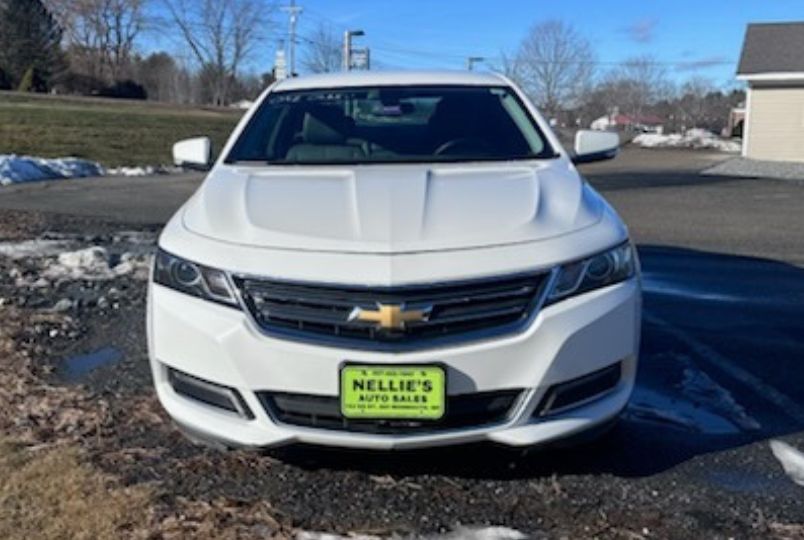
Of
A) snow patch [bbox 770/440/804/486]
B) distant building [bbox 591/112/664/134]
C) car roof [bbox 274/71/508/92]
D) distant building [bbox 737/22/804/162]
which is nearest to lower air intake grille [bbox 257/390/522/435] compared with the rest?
snow patch [bbox 770/440/804/486]

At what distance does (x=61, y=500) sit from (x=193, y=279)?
0.90 metres

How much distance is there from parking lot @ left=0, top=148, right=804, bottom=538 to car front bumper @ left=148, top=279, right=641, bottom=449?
0.42 ft

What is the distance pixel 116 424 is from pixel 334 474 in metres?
1.16

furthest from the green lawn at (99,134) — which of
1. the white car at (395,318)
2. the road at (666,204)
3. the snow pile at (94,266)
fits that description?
the white car at (395,318)

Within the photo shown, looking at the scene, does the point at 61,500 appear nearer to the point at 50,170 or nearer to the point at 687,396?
the point at 687,396

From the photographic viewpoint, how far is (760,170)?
24453 millimetres

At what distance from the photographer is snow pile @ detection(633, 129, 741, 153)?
140 ft

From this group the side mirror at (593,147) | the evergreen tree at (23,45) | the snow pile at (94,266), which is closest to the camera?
the side mirror at (593,147)

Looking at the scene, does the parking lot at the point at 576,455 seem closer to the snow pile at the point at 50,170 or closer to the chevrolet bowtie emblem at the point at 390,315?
the chevrolet bowtie emblem at the point at 390,315

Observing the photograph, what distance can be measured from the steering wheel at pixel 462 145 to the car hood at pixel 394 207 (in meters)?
0.43

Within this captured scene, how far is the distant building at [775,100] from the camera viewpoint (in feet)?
92.7

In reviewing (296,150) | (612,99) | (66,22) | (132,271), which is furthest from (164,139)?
(66,22)

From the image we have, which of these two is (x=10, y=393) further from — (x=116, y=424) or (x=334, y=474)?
(x=334, y=474)

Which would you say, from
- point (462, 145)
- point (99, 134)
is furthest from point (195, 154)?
point (99, 134)
